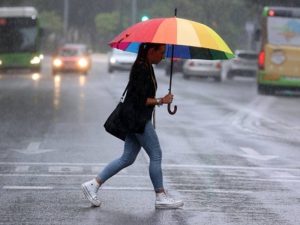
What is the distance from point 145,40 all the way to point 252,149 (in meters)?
6.48

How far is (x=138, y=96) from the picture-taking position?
9.28 meters

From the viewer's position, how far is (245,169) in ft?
42.0

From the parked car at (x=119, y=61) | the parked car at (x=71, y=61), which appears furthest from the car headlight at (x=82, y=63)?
the parked car at (x=119, y=61)

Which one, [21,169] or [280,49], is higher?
[21,169]

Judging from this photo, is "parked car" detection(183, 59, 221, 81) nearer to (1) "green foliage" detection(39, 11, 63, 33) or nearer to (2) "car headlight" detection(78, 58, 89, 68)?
(2) "car headlight" detection(78, 58, 89, 68)

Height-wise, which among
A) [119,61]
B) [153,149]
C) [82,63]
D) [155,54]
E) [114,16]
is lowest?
[114,16]

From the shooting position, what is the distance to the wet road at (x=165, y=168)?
9148mm

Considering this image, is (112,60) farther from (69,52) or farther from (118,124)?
(118,124)

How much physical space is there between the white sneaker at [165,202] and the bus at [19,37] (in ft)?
118

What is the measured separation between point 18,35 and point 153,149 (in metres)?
36.4

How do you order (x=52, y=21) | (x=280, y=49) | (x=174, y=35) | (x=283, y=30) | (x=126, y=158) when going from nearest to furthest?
(x=174, y=35), (x=126, y=158), (x=280, y=49), (x=283, y=30), (x=52, y=21)

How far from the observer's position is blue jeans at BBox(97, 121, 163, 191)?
9461 millimetres

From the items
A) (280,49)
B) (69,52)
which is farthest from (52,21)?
(280,49)

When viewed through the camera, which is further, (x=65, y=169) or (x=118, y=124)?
(x=65, y=169)
